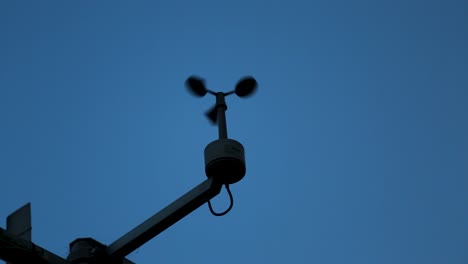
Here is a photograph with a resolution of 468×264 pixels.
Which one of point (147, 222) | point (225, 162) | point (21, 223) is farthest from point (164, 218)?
point (21, 223)

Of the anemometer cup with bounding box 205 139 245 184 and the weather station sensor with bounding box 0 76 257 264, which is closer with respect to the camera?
the weather station sensor with bounding box 0 76 257 264

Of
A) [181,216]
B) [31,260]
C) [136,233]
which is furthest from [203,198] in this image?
[31,260]

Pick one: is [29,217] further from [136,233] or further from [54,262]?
[136,233]

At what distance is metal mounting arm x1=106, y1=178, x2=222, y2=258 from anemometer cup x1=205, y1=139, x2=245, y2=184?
128 mm

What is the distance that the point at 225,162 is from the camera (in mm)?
3992

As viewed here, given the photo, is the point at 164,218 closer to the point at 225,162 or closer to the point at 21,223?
the point at 225,162

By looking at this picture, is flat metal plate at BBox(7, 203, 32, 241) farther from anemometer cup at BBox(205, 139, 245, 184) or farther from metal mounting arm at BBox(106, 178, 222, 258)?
anemometer cup at BBox(205, 139, 245, 184)

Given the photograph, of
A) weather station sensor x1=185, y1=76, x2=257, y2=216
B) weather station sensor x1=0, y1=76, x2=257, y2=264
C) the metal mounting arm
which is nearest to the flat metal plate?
weather station sensor x1=0, y1=76, x2=257, y2=264

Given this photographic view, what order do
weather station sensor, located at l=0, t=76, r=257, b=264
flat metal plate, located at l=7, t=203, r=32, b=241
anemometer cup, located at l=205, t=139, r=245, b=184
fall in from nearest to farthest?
1. weather station sensor, located at l=0, t=76, r=257, b=264
2. flat metal plate, located at l=7, t=203, r=32, b=241
3. anemometer cup, located at l=205, t=139, r=245, b=184

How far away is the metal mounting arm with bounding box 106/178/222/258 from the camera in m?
3.79

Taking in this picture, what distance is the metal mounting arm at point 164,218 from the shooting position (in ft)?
12.4

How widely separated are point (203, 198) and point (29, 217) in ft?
3.70

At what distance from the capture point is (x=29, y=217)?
379 centimetres

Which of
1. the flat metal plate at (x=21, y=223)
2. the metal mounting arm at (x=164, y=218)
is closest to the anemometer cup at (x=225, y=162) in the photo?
the metal mounting arm at (x=164, y=218)
